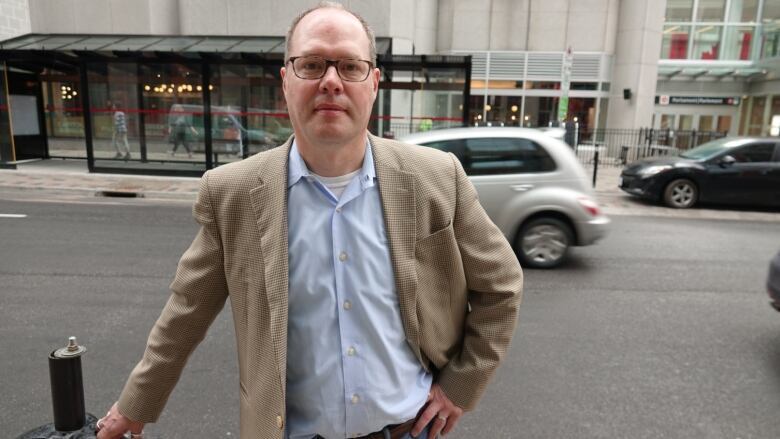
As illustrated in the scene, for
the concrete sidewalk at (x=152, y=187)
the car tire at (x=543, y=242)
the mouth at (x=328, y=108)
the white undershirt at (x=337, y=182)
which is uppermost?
the mouth at (x=328, y=108)

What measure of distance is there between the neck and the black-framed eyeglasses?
168 mm

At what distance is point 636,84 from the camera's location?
23469 mm

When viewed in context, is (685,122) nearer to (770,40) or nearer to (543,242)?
(770,40)

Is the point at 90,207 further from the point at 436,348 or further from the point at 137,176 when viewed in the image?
the point at 436,348

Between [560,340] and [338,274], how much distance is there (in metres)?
3.68

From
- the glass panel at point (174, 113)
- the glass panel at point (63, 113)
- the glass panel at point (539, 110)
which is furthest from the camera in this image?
the glass panel at point (539, 110)

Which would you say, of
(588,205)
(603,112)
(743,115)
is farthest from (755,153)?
(743,115)

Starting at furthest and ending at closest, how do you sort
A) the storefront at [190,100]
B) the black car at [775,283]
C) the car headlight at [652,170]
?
the storefront at [190,100] → the car headlight at [652,170] → the black car at [775,283]

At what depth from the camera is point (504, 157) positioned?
696 centimetres

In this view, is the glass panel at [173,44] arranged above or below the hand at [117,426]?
above

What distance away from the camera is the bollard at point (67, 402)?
1.93 meters

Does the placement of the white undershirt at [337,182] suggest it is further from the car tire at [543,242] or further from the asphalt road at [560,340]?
the car tire at [543,242]

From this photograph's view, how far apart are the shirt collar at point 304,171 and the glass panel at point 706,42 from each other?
30.2 m

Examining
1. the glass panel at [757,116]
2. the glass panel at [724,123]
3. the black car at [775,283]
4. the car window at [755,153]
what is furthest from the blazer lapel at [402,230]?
the glass panel at [757,116]
